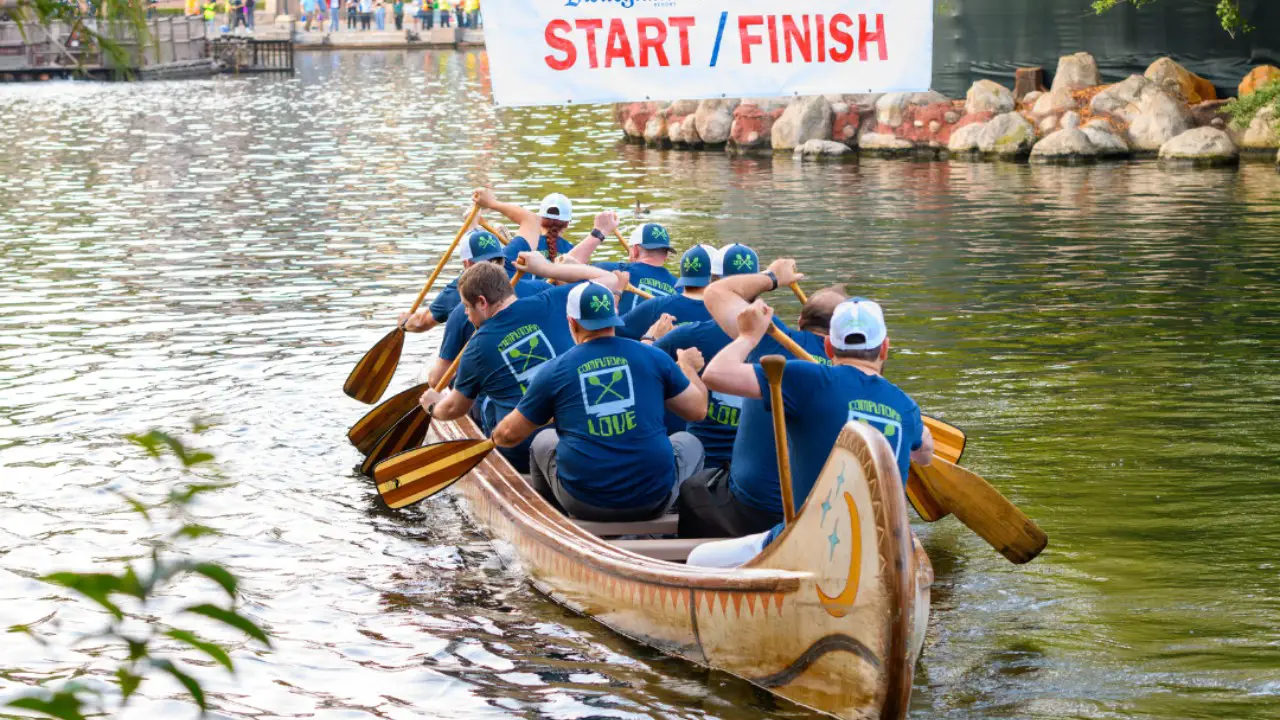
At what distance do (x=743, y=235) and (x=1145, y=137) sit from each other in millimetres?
10627

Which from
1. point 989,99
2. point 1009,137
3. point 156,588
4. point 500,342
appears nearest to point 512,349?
point 500,342

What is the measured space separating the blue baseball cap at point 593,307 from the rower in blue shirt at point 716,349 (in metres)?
0.66

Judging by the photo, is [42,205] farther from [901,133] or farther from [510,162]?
[901,133]

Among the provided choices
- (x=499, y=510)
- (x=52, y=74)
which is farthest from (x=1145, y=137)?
(x=52, y=74)

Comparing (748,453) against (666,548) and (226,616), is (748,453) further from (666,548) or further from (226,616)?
(226,616)

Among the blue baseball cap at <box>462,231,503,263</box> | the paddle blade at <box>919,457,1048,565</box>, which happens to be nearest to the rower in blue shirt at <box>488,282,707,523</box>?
the paddle blade at <box>919,457,1048,565</box>

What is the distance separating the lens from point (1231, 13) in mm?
26906

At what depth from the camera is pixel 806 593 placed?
6.56 metres

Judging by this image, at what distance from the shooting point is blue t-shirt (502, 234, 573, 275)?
12.0m

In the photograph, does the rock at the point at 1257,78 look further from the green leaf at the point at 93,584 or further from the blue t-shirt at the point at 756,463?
the green leaf at the point at 93,584

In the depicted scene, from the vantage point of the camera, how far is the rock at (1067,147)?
1139 inches

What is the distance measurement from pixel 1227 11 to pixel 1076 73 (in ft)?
13.4

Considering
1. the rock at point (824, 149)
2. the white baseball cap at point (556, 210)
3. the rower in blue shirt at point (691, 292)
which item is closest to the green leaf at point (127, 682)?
the rower in blue shirt at point (691, 292)

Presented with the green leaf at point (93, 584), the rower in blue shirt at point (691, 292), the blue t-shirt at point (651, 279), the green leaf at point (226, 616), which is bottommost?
the blue t-shirt at point (651, 279)
